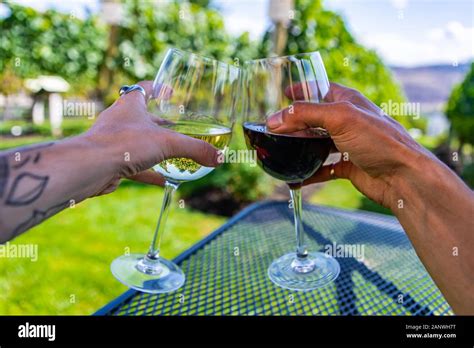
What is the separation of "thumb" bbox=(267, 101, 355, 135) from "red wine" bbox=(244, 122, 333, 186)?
53mm

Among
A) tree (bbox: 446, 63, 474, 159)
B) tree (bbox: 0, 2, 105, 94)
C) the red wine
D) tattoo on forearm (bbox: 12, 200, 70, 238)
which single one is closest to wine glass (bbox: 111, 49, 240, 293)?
the red wine

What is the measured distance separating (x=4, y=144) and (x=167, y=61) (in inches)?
411

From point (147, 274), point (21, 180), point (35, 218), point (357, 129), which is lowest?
point (147, 274)

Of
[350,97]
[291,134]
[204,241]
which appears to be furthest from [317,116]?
[204,241]

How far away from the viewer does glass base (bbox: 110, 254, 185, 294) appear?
4.49ft

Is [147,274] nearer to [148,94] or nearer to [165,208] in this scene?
[165,208]

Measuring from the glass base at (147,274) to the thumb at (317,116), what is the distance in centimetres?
65

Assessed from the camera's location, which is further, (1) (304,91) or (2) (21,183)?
(1) (304,91)

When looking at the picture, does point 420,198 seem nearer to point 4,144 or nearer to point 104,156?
point 104,156

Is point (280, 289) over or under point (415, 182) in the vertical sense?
under

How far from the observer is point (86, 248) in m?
4.39

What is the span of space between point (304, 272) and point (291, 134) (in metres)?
0.50

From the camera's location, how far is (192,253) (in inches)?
72.8

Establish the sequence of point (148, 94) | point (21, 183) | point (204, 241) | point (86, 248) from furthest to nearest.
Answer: point (86, 248) < point (204, 241) < point (148, 94) < point (21, 183)
